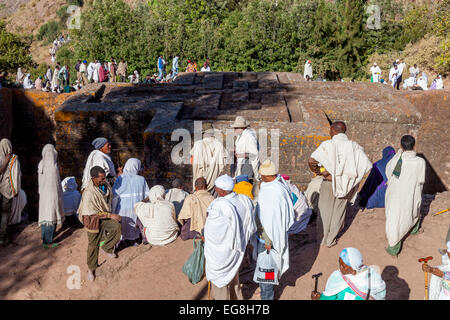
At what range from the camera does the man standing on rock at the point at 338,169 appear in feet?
16.0

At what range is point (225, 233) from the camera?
3.79 meters

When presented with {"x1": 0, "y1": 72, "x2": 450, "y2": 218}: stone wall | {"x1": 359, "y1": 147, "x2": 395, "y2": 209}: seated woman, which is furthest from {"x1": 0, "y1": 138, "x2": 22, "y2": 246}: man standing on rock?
→ {"x1": 359, "y1": 147, "x2": 395, "y2": 209}: seated woman

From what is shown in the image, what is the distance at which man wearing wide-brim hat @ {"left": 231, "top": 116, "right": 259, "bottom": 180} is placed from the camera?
6090 mm

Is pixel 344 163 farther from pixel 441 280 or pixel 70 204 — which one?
pixel 70 204

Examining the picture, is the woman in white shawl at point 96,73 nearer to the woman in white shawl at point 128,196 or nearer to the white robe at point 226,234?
the woman in white shawl at point 128,196

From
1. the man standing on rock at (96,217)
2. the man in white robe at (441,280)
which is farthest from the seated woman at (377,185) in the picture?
the man standing on rock at (96,217)

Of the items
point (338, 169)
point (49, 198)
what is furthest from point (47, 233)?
point (338, 169)

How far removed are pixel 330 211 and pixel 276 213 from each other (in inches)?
54.3

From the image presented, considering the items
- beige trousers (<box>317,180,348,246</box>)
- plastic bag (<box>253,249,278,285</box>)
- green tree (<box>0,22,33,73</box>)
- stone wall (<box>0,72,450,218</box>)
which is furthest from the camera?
green tree (<box>0,22,33,73</box>)

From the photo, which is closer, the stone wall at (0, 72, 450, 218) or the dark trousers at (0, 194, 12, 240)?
the dark trousers at (0, 194, 12, 240)

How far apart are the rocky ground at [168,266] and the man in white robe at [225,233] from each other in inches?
25.3

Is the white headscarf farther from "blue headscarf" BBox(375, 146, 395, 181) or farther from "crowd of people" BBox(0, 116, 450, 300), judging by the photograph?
"blue headscarf" BBox(375, 146, 395, 181)

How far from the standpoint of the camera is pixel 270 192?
4059mm

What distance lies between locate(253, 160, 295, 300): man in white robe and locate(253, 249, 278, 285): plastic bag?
67mm
